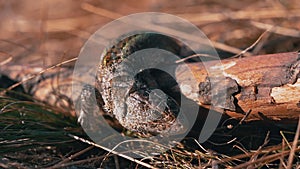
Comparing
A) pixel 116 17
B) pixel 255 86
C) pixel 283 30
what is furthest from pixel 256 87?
pixel 116 17

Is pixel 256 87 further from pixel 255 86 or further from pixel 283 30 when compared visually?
pixel 283 30

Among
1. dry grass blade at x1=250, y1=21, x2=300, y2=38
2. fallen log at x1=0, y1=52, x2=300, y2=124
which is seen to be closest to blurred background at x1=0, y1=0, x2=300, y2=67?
dry grass blade at x1=250, y1=21, x2=300, y2=38

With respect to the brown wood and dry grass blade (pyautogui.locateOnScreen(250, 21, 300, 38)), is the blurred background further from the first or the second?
the brown wood

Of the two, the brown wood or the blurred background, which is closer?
the brown wood

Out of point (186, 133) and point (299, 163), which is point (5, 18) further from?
point (299, 163)

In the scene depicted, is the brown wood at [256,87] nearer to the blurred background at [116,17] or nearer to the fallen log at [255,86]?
the fallen log at [255,86]

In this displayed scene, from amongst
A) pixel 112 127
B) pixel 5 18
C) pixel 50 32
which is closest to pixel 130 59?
pixel 112 127

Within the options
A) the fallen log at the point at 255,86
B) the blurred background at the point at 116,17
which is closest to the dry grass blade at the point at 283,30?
the blurred background at the point at 116,17
